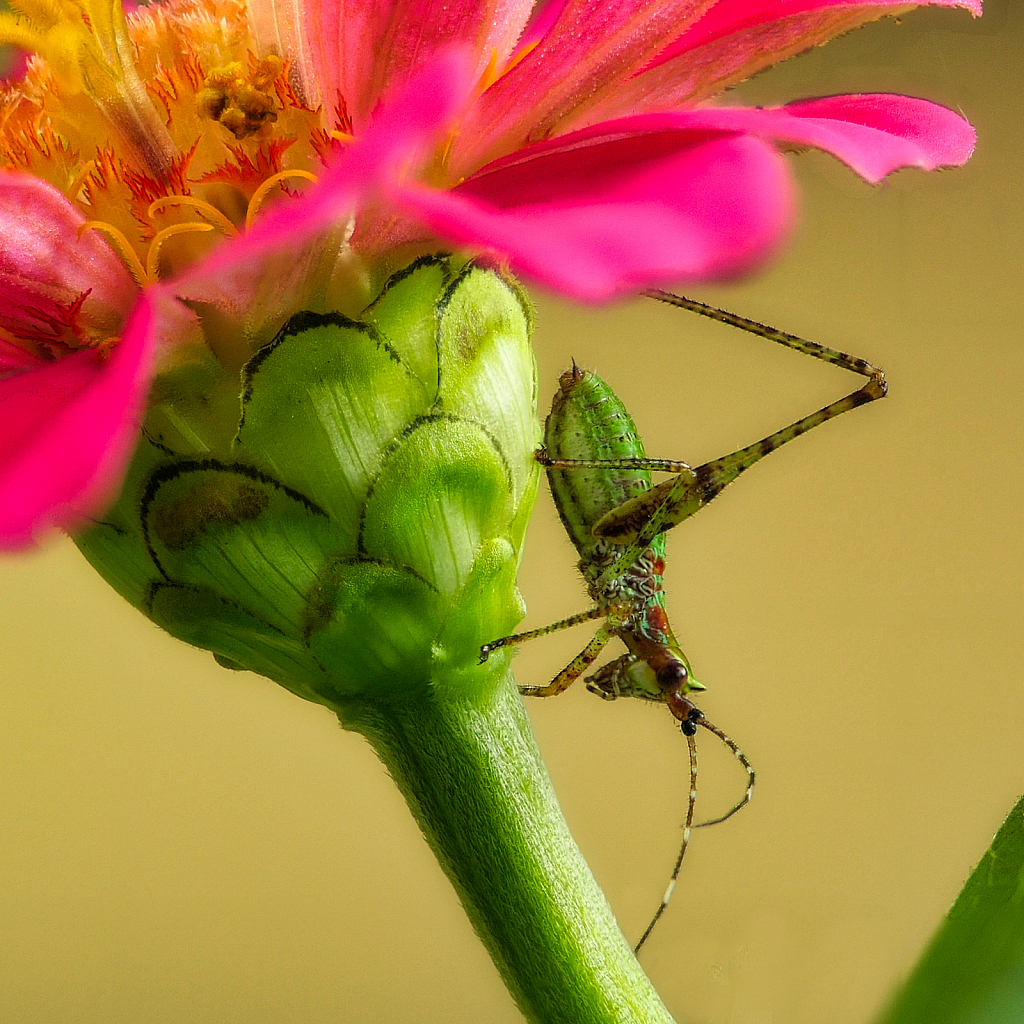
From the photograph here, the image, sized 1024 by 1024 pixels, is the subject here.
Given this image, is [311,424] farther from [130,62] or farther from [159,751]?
[159,751]

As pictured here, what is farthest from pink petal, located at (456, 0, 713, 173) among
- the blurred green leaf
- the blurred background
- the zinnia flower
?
the blurred background

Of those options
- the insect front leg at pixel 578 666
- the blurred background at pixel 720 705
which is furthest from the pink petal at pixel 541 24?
the blurred background at pixel 720 705

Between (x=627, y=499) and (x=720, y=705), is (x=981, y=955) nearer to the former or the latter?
(x=627, y=499)

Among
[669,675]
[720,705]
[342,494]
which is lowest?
[720,705]

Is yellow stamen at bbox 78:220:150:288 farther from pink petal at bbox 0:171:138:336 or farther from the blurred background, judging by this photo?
the blurred background

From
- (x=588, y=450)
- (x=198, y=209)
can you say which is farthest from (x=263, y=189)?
(x=588, y=450)

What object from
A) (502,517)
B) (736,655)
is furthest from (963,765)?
(502,517)

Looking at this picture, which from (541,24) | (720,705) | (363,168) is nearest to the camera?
(363,168)
